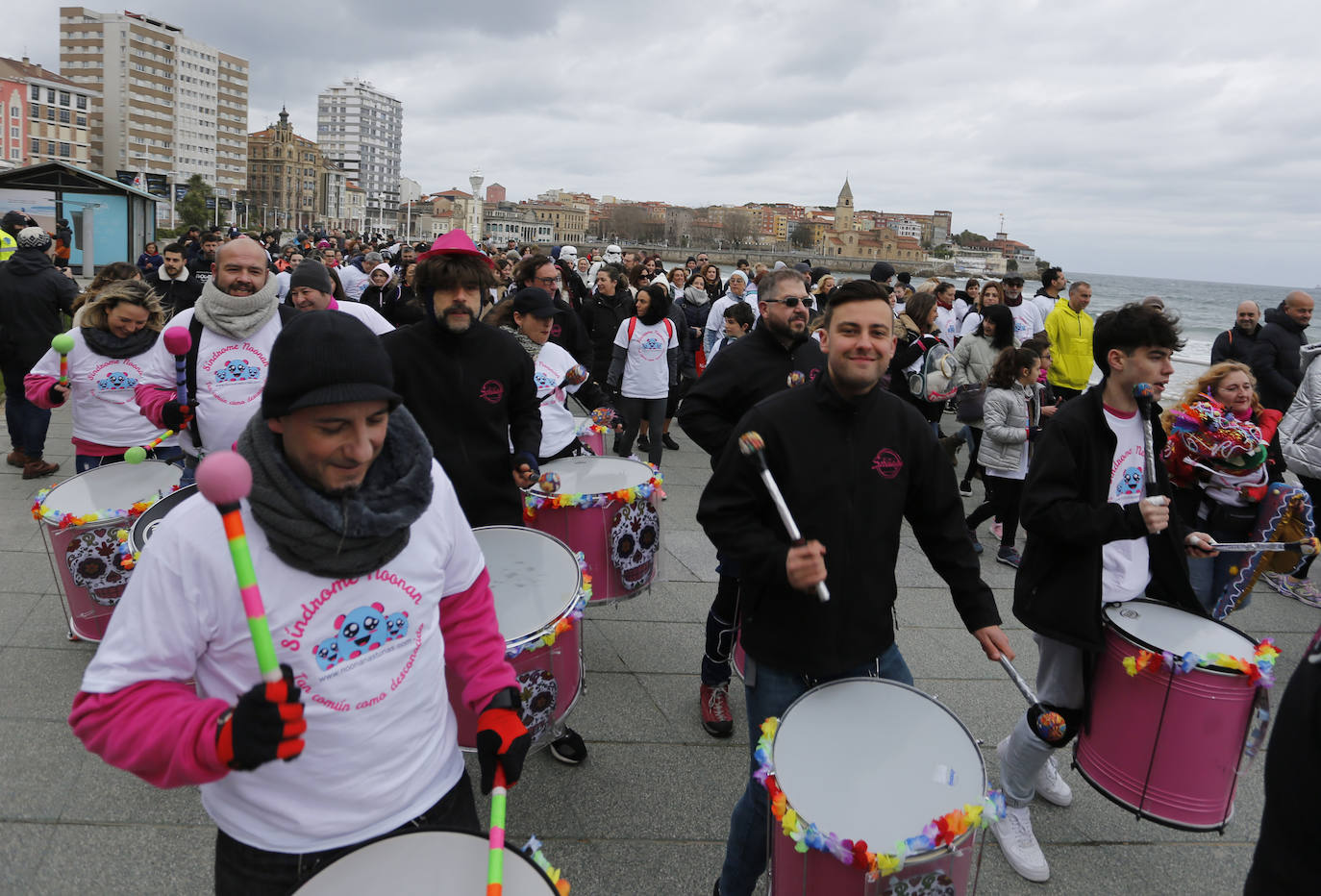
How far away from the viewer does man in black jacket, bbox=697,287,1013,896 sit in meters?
2.42

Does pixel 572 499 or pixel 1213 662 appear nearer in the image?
pixel 1213 662

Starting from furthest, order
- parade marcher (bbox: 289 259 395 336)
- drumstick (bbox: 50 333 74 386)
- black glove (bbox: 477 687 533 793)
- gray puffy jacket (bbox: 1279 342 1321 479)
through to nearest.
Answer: gray puffy jacket (bbox: 1279 342 1321 479)
parade marcher (bbox: 289 259 395 336)
drumstick (bbox: 50 333 74 386)
black glove (bbox: 477 687 533 793)

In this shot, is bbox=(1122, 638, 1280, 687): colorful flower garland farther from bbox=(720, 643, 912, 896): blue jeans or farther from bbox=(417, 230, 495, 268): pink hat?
bbox=(417, 230, 495, 268): pink hat

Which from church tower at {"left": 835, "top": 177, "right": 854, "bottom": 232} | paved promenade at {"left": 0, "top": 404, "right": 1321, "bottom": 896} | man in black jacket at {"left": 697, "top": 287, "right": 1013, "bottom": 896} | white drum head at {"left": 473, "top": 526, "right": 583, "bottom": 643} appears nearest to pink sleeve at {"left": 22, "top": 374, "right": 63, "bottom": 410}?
paved promenade at {"left": 0, "top": 404, "right": 1321, "bottom": 896}

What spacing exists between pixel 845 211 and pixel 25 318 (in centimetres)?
15237

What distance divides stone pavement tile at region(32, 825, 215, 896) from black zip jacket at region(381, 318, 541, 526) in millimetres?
1490

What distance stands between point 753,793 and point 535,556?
1150 millimetres

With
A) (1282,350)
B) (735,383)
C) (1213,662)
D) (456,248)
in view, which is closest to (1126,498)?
(1213,662)

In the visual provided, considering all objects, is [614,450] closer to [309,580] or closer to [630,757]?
[630,757]

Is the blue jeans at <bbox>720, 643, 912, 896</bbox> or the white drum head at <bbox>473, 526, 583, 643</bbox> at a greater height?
the white drum head at <bbox>473, 526, 583, 643</bbox>

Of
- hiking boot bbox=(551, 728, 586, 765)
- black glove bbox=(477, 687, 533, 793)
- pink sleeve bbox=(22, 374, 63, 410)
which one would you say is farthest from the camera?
pink sleeve bbox=(22, 374, 63, 410)

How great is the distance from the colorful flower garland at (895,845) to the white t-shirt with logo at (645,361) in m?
5.95

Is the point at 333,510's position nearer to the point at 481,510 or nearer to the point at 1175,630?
the point at 481,510

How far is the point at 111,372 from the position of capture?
4832 mm
